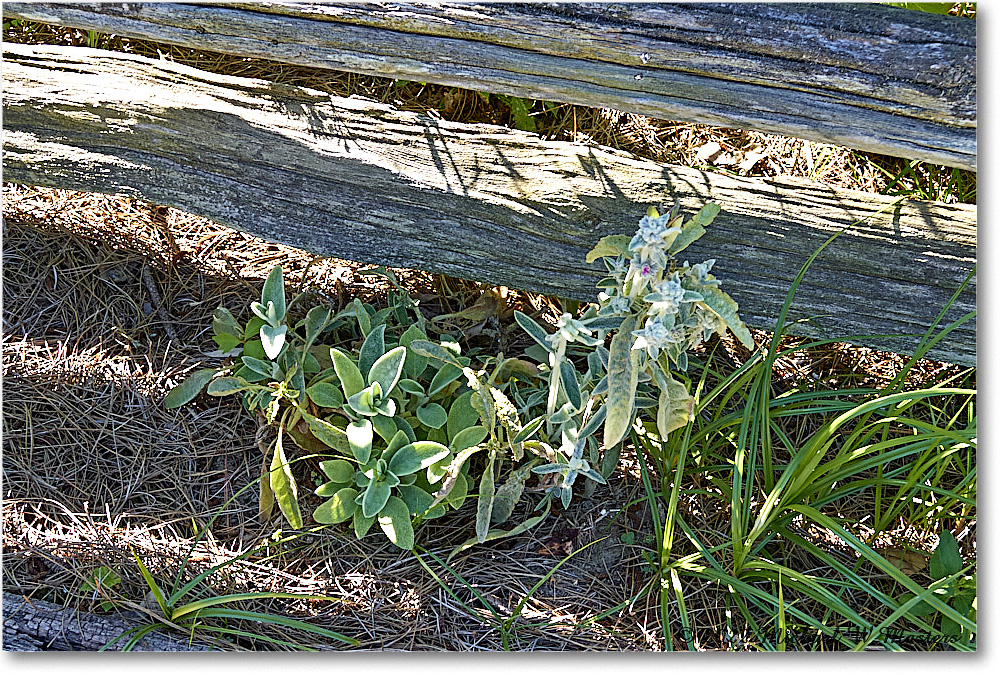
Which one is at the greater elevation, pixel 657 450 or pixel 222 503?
pixel 657 450

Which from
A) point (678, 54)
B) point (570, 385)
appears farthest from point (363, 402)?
point (678, 54)

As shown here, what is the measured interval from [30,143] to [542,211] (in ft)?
3.30

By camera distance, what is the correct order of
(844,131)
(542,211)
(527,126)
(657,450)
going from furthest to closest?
(527,126)
(657,450)
(542,211)
(844,131)

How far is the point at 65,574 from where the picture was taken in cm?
133

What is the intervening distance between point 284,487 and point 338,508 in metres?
0.11

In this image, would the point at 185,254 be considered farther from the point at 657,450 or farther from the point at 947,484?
the point at 947,484

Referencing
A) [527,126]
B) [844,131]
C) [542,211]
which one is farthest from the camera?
[527,126]

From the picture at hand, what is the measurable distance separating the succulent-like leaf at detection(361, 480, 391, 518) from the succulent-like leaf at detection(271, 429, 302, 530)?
0.14 metres

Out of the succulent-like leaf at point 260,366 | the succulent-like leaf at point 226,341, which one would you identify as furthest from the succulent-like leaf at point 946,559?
the succulent-like leaf at point 226,341

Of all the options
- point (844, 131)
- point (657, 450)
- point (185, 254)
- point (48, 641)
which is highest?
point (844, 131)

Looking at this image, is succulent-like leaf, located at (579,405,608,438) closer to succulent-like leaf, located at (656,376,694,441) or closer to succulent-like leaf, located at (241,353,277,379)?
succulent-like leaf, located at (656,376,694,441)

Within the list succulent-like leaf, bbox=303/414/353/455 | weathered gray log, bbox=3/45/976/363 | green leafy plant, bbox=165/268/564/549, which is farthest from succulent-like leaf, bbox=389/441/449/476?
weathered gray log, bbox=3/45/976/363

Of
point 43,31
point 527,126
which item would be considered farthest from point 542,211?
point 43,31

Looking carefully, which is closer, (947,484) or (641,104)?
(641,104)
